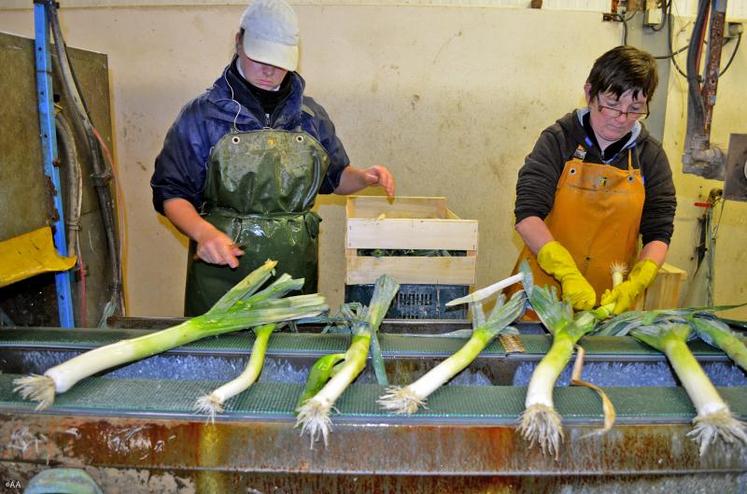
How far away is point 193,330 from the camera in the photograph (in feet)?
5.26

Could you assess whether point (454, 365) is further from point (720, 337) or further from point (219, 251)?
point (219, 251)

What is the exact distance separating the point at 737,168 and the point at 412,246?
1.67m

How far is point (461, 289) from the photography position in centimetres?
312

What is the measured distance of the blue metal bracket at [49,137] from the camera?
2455 mm

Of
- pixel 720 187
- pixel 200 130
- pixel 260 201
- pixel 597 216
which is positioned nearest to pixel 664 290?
pixel 597 216

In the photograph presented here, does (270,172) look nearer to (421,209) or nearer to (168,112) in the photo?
(421,209)

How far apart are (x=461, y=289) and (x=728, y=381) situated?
1599mm

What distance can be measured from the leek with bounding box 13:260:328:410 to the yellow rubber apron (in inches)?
59.6

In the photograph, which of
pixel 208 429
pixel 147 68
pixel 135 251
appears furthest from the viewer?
pixel 135 251

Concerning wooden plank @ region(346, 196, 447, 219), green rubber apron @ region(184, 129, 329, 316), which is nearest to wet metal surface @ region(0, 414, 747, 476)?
green rubber apron @ region(184, 129, 329, 316)

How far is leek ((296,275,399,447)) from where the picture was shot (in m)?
1.19

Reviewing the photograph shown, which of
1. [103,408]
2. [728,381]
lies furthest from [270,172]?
[728,381]

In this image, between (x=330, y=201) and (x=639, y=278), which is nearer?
(x=639, y=278)

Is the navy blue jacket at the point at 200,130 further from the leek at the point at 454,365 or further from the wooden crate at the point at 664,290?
the wooden crate at the point at 664,290
